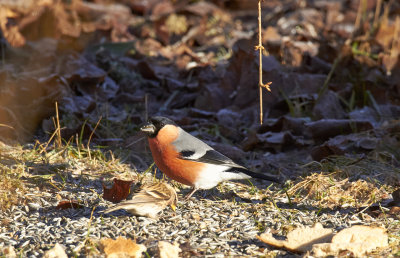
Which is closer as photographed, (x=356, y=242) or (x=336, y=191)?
(x=356, y=242)

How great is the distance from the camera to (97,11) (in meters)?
7.90

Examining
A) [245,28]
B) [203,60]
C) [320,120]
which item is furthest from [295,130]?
[245,28]

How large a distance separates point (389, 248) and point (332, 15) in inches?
234

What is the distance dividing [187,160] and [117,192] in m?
0.53

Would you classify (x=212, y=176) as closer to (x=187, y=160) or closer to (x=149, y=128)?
(x=187, y=160)

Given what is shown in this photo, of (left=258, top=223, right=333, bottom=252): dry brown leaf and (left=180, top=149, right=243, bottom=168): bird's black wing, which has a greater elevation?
(left=180, top=149, right=243, bottom=168): bird's black wing

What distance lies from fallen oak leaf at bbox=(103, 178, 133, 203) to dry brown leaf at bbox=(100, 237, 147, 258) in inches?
24.8

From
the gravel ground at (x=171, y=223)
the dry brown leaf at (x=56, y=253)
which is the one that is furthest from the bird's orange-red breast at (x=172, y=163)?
the dry brown leaf at (x=56, y=253)

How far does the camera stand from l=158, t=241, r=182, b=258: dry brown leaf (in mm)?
2475

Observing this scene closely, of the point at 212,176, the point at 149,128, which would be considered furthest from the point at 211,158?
the point at 149,128

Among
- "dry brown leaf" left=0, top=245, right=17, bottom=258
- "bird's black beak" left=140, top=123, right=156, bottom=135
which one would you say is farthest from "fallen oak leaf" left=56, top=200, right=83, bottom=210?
"bird's black beak" left=140, top=123, right=156, bottom=135

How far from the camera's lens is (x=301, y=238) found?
262 cm

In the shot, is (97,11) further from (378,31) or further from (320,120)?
(320,120)

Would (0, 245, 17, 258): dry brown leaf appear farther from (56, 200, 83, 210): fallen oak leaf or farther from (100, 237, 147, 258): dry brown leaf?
(56, 200, 83, 210): fallen oak leaf
